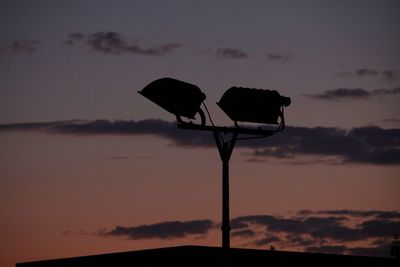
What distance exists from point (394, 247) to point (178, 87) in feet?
177

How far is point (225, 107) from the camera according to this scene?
1352 cm

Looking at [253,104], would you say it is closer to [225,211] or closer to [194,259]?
[225,211]

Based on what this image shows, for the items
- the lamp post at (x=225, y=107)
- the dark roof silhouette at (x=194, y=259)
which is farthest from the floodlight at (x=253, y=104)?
the dark roof silhouette at (x=194, y=259)

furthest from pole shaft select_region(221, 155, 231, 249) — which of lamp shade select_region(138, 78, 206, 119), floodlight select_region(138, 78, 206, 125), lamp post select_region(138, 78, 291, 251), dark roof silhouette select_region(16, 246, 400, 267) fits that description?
dark roof silhouette select_region(16, 246, 400, 267)

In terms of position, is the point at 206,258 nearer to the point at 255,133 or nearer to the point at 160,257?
the point at 160,257

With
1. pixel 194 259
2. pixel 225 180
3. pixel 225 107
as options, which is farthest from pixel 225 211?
pixel 194 259

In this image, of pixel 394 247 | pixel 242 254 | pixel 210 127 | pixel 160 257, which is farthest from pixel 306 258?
pixel 394 247

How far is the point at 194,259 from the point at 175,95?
5.81 m

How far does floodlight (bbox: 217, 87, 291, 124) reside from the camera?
531 inches

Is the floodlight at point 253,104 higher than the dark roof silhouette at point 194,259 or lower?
higher

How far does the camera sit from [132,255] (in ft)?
57.8

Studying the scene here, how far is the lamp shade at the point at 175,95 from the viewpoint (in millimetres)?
12859

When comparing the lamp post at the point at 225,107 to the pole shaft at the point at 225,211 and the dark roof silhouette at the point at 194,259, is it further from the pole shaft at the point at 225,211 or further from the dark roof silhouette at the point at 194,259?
the dark roof silhouette at the point at 194,259

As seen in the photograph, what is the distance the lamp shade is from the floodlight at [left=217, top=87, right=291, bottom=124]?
0.63m
